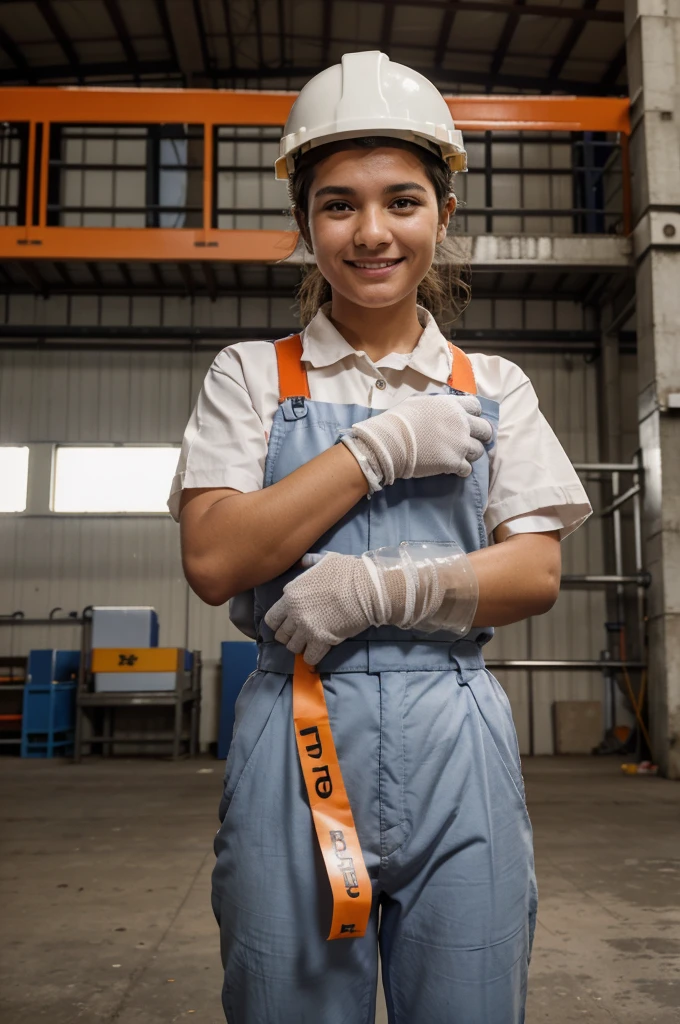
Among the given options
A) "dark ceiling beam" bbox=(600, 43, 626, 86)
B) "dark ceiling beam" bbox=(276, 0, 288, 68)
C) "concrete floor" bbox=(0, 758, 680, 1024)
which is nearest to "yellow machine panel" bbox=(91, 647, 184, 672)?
"concrete floor" bbox=(0, 758, 680, 1024)

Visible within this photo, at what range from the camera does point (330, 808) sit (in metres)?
1.06

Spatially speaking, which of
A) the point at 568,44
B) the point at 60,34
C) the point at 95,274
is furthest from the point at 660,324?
the point at 60,34

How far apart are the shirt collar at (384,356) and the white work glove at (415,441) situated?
0.38 feet

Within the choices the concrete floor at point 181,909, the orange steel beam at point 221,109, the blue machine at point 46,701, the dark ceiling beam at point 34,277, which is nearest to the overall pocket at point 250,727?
the concrete floor at point 181,909

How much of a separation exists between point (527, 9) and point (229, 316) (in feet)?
15.3

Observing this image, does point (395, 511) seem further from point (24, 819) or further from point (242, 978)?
point (24, 819)

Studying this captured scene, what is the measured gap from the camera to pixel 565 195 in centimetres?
1074

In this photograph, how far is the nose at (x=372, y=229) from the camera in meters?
1.17

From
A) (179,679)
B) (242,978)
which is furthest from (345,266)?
(179,679)

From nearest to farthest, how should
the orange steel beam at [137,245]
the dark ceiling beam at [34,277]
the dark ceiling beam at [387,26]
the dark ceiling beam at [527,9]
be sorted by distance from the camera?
the orange steel beam at [137,245]
the dark ceiling beam at [527,9]
the dark ceiling beam at [387,26]
the dark ceiling beam at [34,277]

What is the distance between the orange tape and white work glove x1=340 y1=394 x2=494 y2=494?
26cm

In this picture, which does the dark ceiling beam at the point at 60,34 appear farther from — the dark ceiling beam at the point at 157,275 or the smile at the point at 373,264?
the smile at the point at 373,264

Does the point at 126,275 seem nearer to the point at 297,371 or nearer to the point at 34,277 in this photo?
the point at 34,277

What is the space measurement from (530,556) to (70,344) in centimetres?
1040
